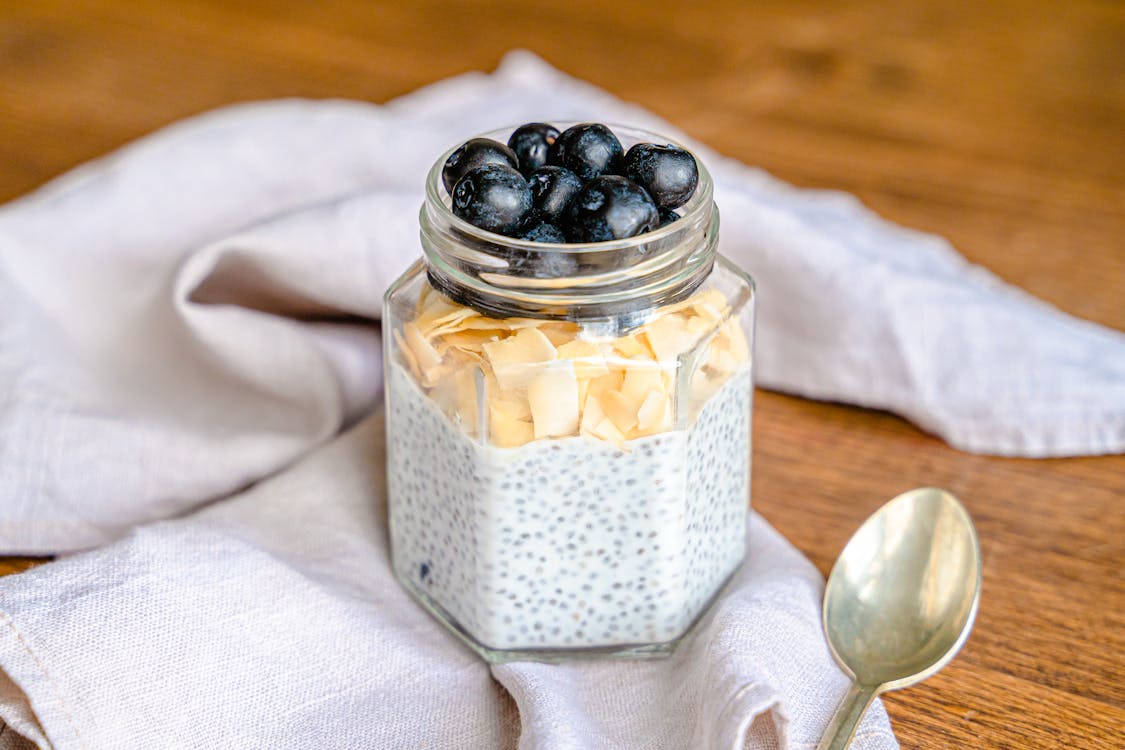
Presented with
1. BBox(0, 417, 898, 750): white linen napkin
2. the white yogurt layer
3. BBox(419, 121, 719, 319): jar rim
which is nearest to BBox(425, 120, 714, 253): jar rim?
BBox(419, 121, 719, 319): jar rim

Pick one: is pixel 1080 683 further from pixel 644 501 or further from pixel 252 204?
pixel 252 204

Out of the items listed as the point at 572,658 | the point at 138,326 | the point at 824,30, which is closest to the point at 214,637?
the point at 572,658

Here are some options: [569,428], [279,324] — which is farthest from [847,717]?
[279,324]

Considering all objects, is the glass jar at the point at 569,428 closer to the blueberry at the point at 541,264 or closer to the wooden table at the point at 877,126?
the blueberry at the point at 541,264

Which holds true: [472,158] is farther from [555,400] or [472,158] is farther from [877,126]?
[877,126]

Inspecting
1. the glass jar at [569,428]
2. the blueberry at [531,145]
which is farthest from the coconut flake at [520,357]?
the blueberry at [531,145]

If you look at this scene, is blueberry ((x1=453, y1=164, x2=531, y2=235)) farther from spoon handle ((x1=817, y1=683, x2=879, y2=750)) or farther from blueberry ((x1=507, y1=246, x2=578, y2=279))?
spoon handle ((x1=817, y1=683, x2=879, y2=750))
